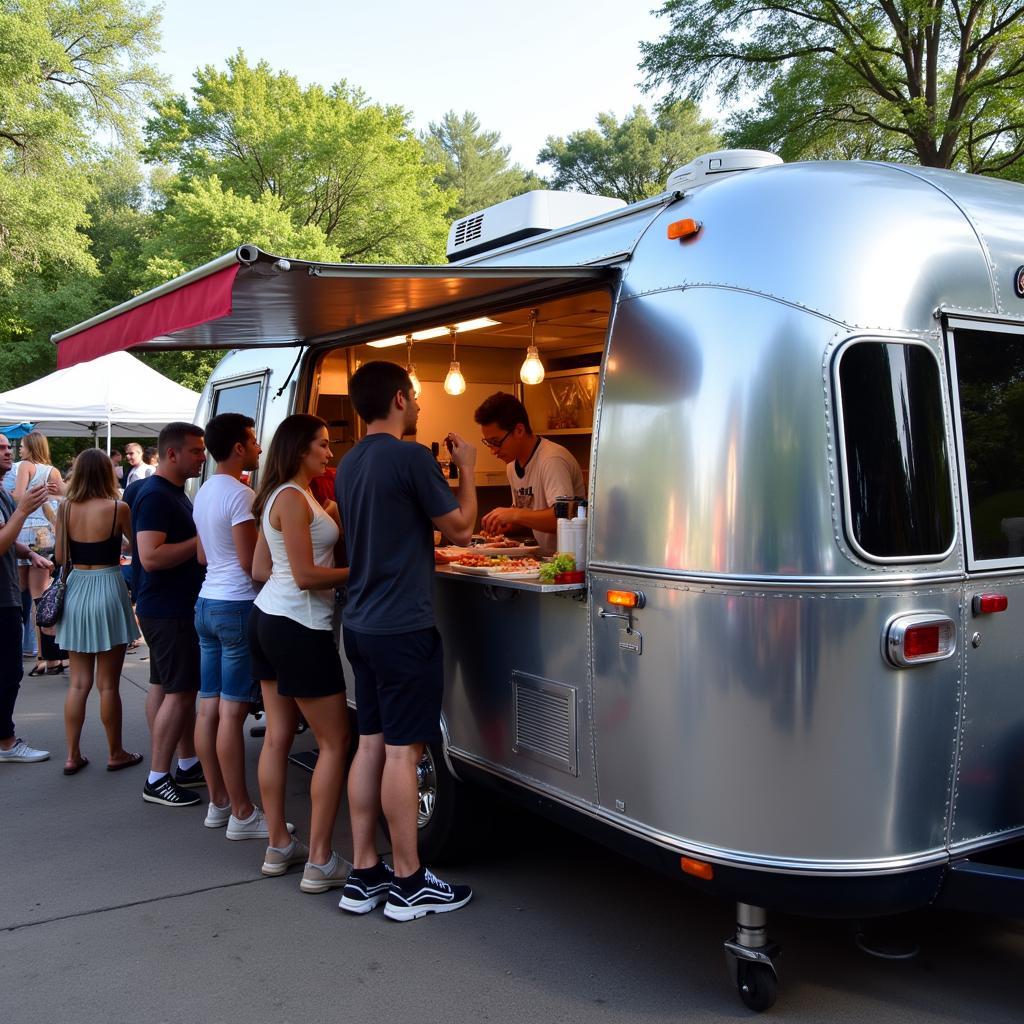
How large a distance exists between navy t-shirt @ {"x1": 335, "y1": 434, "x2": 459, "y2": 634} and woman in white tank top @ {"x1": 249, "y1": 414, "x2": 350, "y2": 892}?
0.36 meters

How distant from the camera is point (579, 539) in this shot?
3.77 m

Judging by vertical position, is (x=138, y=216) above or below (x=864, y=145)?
above

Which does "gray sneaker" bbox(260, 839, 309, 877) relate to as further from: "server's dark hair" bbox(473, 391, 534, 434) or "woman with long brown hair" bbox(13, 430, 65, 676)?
"woman with long brown hair" bbox(13, 430, 65, 676)

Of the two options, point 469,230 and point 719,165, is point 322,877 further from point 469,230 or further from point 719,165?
point 719,165

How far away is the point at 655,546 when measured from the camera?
3.22 metres

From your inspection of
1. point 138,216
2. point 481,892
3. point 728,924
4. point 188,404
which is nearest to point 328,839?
point 481,892

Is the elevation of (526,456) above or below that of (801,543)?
above

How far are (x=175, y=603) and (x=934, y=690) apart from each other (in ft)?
13.2

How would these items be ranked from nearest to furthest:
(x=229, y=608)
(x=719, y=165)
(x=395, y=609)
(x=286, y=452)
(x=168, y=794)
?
(x=719, y=165) < (x=395, y=609) < (x=286, y=452) < (x=229, y=608) < (x=168, y=794)

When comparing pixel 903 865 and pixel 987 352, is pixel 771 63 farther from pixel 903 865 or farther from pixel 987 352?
pixel 903 865

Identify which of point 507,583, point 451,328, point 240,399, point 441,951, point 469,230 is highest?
point 469,230

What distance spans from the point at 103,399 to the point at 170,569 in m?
6.94

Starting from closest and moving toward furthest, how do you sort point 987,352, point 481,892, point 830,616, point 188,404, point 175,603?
1. point 830,616
2. point 987,352
3. point 481,892
4. point 175,603
5. point 188,404

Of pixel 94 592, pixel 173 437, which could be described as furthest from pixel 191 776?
pixel 173 437
